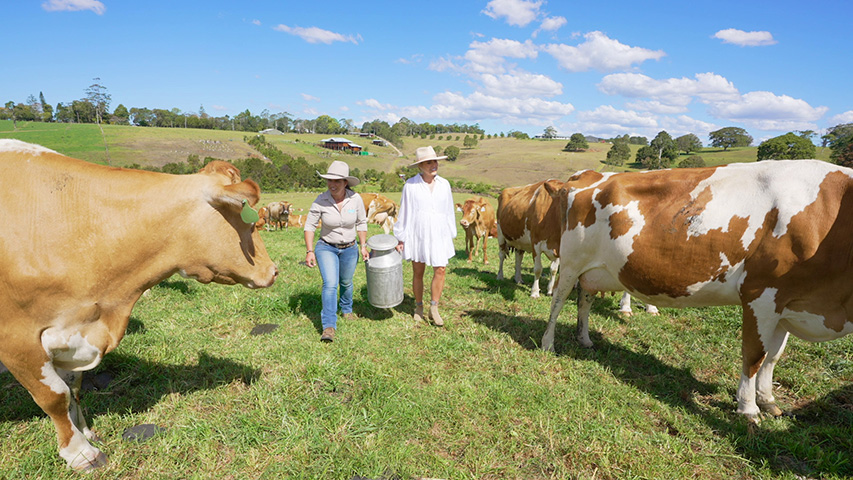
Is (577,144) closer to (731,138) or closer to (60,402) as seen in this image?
(731,138)

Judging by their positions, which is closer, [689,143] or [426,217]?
[426,217]

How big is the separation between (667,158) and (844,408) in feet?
168

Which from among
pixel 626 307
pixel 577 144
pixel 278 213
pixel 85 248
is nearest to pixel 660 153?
pixel 577 144

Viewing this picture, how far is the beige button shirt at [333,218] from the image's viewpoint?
16.4ft

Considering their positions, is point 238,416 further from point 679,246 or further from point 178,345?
point 679,246

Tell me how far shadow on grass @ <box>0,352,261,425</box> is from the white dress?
241cm

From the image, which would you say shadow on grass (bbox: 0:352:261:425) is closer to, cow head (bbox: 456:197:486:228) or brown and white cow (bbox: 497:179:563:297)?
brown and white cow (bbox: 497:179:563:297)

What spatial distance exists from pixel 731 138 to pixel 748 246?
85.9m

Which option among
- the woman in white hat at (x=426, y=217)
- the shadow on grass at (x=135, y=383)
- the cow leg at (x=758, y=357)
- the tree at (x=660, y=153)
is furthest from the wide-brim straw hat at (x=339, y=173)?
the tree at (x=660, y=153)

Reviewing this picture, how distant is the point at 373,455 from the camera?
9.80 feet

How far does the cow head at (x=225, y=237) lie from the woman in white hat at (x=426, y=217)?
269 centimetres

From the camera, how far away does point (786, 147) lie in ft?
119

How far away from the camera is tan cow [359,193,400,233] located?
63.1 feet

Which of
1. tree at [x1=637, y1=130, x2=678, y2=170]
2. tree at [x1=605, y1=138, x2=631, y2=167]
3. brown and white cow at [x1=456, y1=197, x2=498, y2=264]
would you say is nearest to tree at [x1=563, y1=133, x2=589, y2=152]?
tree at [x1=605, y1=138, x2=631, y2=167]
